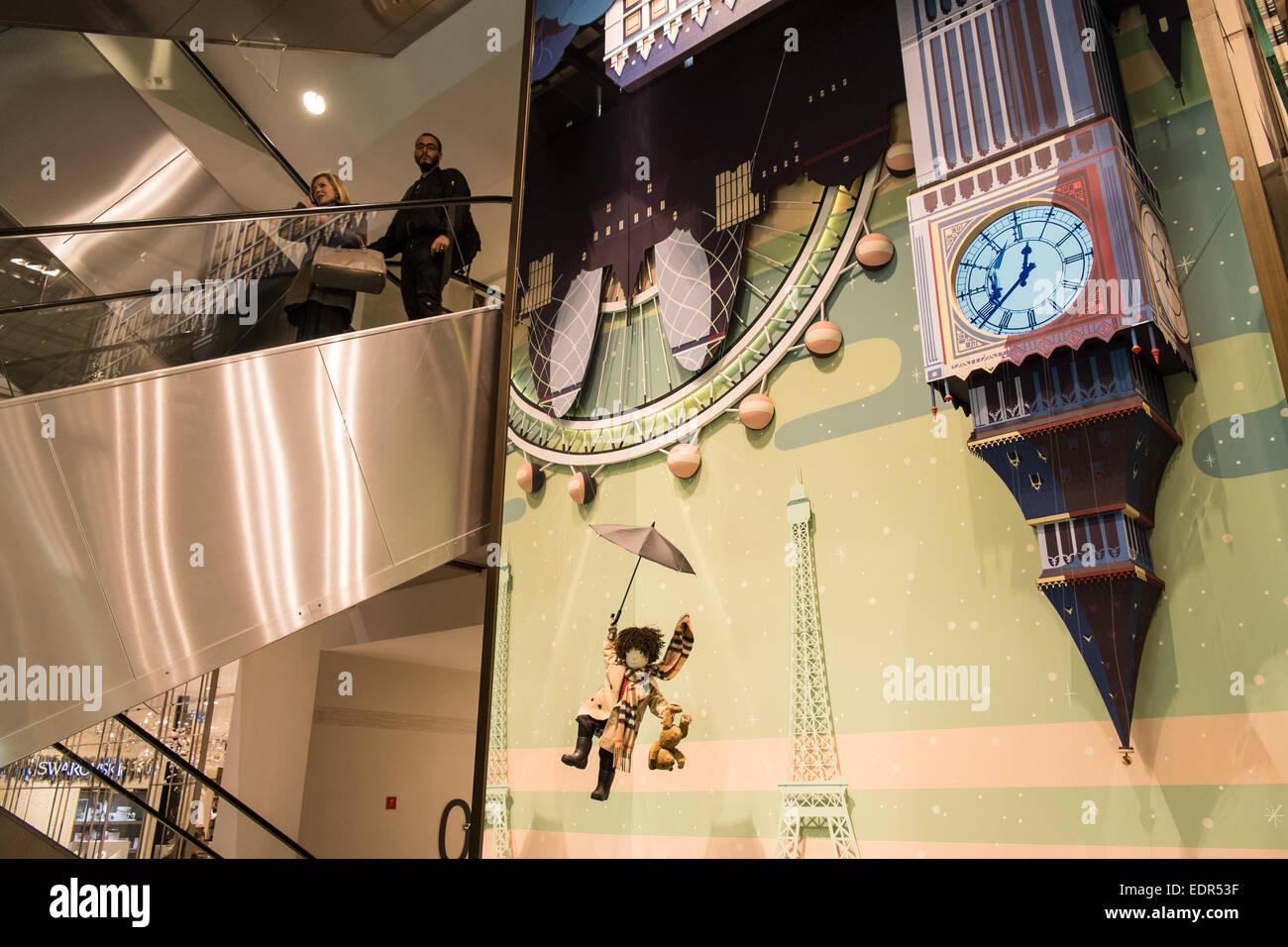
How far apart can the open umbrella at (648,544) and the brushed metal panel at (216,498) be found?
43.6 inches

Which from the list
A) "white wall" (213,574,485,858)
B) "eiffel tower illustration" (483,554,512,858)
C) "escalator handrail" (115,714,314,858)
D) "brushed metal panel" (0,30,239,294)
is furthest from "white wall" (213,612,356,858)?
"brushed metal panel" (0,30,239,294)

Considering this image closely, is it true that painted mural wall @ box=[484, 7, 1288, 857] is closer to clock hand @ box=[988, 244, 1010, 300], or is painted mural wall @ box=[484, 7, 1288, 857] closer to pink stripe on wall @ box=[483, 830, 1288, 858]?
pink stripe on wall @ box=[483, 830, 1288, 858]

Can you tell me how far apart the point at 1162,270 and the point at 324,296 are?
3.71 m

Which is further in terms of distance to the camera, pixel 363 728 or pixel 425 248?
pixel 363 728

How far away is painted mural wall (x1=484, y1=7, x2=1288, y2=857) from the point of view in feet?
9.12

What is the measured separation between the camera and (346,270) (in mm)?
4508

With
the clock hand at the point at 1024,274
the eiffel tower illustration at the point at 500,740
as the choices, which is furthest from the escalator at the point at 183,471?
the clock hand at the point at 1024,274

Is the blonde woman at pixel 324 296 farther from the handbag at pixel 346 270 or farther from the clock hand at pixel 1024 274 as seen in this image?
the clock hand at pixel 1024 274

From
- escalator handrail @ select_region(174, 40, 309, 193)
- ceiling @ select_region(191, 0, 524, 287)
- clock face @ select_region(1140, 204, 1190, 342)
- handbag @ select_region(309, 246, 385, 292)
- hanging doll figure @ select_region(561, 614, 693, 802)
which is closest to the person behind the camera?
clock face @ select_region(1140, 204, 1190, 342)

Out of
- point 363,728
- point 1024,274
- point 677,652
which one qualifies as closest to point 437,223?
point 677,652

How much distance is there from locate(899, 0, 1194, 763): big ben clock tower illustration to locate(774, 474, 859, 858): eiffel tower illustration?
94 cm

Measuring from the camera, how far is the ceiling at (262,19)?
219 inches

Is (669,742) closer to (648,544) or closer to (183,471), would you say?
(648,544)
